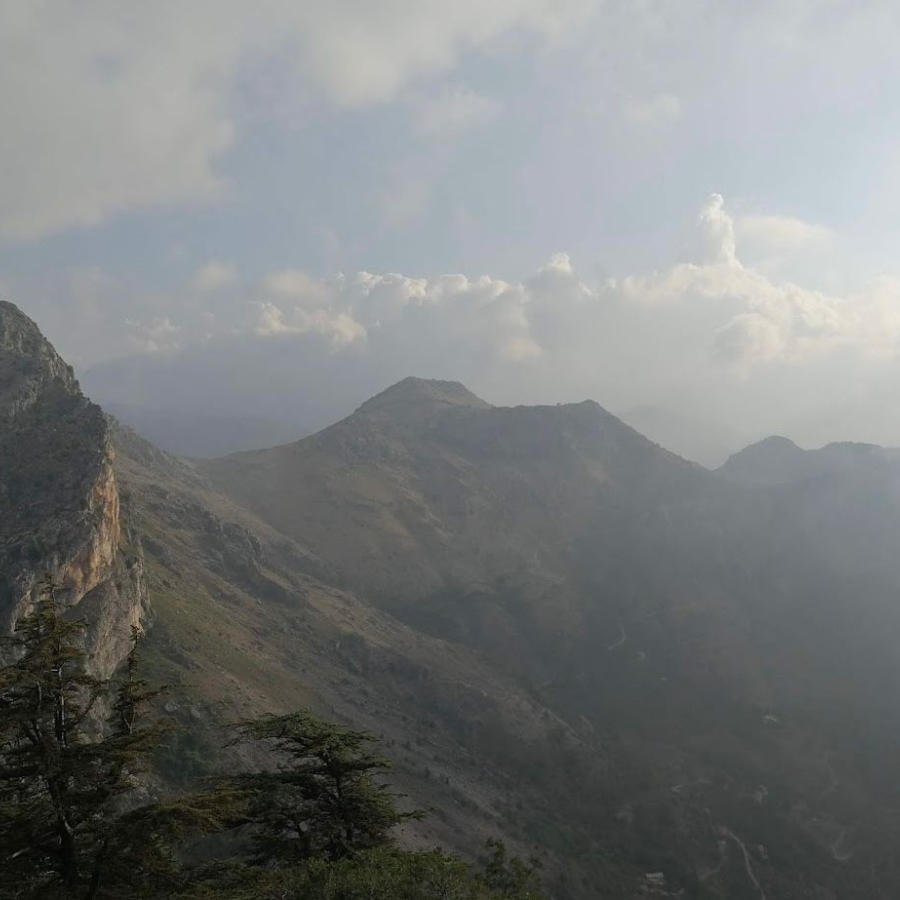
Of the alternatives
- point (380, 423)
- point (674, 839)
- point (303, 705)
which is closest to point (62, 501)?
point (303, 705)

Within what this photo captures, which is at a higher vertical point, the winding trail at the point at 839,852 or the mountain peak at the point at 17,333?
the mountain peak at the point at 17,333

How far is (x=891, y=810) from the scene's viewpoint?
80812mm

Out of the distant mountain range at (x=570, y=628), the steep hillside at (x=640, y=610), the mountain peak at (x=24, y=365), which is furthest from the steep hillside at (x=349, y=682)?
the mountain peak at (x=24, y=365)

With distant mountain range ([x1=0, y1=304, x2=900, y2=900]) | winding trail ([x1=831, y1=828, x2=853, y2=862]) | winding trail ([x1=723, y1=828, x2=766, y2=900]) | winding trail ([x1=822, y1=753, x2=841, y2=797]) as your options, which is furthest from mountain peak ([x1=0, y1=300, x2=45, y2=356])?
winding trail ([x1=822, y1=753, x2=841, y2=797])

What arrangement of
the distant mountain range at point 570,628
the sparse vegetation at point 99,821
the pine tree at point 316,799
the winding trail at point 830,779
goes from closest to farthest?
the sparse vegetation at point 99,821
the pine tree at point 316,799
the distant mountain range at point 570,628
the winding trail at point 830,779

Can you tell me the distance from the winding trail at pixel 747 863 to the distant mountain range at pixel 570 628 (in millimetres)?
297

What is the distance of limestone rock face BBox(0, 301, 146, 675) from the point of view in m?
54.2

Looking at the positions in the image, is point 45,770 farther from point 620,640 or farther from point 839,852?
point 620,640

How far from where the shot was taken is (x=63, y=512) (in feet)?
196

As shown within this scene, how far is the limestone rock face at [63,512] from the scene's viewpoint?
54188 mm

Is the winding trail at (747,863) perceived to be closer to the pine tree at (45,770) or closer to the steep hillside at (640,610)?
the steep hillside at (640,610)

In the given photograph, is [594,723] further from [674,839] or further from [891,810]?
[891,810]

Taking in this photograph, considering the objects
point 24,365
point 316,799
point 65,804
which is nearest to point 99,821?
point 65,804

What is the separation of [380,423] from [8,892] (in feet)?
548
